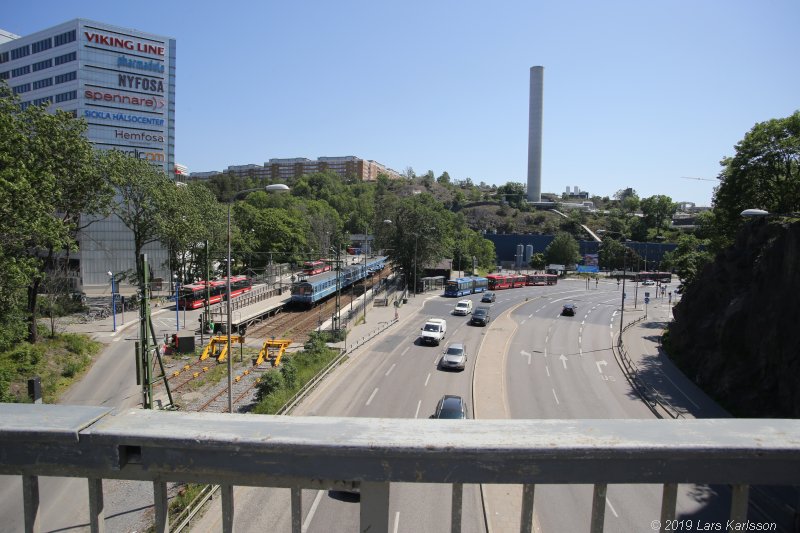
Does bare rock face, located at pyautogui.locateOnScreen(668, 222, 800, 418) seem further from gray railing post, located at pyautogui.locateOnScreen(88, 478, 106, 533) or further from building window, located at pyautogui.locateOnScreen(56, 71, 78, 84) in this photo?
building window, located at pyautogui.locateOnScreen(56, 71, 78, 84)

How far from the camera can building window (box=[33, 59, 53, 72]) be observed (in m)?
62.8

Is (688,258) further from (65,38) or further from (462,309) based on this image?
(65,38)

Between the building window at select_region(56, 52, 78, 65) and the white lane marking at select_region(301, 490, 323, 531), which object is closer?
the white lane marking at select_region(301, 490, 323, 531)

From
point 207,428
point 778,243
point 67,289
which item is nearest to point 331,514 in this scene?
point 207,428

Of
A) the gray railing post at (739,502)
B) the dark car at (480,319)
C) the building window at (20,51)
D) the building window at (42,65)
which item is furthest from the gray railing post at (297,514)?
the building window at (20,51)

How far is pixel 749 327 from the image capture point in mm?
22672

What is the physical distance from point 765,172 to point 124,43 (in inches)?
2777

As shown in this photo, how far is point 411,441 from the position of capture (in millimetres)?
1923

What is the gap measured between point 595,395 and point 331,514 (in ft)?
47.9

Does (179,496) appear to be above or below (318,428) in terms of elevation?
below

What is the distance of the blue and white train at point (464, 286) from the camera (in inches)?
1989

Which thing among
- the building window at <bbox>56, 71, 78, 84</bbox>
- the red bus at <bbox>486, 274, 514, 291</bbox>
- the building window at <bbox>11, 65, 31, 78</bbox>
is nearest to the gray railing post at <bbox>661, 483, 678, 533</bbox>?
the red bus at <bbox>486, 274, 514, 291</bbox>

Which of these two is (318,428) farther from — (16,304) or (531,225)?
(531,225)

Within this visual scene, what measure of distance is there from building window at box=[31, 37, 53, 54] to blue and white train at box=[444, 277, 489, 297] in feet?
191
